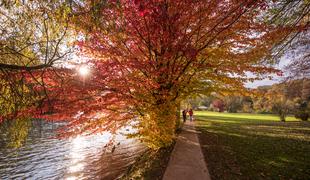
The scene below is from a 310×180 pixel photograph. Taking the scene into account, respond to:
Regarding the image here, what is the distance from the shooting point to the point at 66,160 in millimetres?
11469

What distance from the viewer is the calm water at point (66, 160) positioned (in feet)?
30.5

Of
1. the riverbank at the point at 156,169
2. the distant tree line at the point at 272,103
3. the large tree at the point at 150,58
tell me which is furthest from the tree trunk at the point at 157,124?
Result: the distant tree line at the point at 272,103

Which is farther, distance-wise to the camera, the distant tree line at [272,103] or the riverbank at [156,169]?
the distant tree line at [272,103]

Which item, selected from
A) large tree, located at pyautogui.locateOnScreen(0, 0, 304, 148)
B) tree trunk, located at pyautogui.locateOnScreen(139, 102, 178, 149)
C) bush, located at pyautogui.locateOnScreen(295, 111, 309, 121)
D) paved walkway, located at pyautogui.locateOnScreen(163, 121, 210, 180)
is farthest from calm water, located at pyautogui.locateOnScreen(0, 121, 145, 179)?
bush, located at pyautogui.locateOnScreen(295, 111, 309, 121)

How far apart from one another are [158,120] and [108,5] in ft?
15.2

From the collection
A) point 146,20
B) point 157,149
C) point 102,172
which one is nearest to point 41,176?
point 102,172

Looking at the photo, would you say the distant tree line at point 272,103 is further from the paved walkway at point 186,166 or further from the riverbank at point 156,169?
the riverbank at point 156,169

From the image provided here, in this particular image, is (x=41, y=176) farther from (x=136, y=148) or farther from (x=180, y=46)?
(x=180, y=46)

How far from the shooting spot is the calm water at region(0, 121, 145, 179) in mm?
9281

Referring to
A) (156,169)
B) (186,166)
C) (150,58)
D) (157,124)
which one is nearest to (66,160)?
(157,124)

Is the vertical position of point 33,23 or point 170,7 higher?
point 170,7

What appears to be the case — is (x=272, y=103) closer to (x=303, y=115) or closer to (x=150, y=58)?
(x=303, y=115)

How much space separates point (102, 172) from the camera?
913 centimetres

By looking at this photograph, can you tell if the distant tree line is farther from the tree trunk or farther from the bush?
the tree trunk
